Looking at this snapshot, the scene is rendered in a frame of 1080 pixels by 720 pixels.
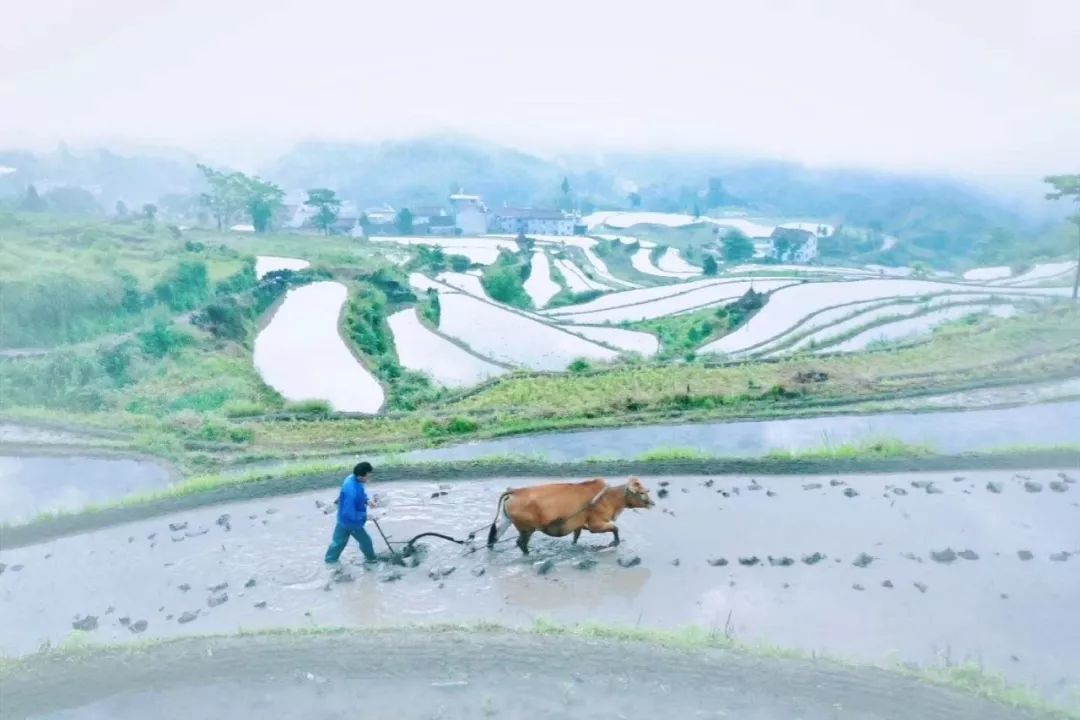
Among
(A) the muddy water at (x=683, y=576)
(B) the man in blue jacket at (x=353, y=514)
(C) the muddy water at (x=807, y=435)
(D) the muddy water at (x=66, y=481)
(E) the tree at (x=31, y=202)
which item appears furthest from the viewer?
(E) the tree at (x=31, y=202)

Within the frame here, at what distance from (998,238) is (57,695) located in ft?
216

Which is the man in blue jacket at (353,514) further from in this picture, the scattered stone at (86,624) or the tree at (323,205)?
the tree at (323,205)

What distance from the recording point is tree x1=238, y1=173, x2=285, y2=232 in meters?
52.0

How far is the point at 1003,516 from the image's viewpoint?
31.0 feet

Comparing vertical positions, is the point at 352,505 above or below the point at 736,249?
below

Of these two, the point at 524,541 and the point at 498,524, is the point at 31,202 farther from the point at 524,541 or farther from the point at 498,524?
the point at 524,541

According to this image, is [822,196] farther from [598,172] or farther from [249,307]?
[249,307]

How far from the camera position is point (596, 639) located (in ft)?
22.4

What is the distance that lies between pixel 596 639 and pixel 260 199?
5142cm

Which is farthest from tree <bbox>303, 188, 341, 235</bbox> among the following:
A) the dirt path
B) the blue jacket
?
the dirt path

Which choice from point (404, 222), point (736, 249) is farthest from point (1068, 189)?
point (404, 222)

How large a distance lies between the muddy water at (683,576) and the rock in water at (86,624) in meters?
0.12

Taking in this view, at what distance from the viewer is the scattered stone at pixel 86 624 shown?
24.3 feet

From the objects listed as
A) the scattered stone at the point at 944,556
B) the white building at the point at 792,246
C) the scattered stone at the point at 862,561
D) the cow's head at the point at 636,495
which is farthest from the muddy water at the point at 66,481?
the white building at the point at 792,246
